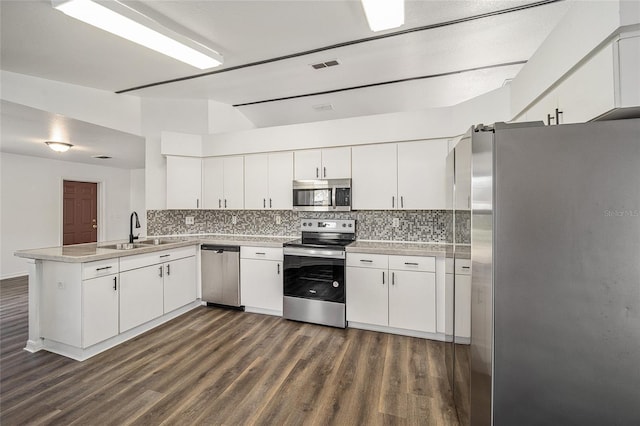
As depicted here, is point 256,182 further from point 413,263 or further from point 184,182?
point 413,263

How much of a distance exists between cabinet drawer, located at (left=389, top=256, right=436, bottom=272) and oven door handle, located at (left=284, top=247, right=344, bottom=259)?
578 millimetres

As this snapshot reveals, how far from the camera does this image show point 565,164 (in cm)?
109

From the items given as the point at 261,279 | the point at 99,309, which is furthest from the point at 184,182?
the point at 99,309

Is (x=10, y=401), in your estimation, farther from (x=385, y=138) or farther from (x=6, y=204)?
(x=6, y=204)

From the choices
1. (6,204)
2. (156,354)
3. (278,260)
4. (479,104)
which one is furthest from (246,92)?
(6,204)

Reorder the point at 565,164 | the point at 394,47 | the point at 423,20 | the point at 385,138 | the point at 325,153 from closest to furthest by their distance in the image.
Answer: the point at 565,164
the point at 423,20
the point at 394,47
the point at 385,138
the point at 325,153

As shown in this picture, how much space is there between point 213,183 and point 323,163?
68.5 inches

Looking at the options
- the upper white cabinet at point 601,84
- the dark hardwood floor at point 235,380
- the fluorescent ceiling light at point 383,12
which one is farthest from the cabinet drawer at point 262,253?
the upper white cabinet at point 601,84

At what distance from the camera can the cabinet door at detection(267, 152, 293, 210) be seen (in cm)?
377

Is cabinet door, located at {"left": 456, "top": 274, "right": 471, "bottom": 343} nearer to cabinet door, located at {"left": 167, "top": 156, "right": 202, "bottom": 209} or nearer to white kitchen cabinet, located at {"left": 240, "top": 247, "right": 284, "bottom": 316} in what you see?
white kitchen cabinet, located at {"left": 240, "top": 247, "right": 284, "bottom": 316}

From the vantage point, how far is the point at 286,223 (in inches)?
161

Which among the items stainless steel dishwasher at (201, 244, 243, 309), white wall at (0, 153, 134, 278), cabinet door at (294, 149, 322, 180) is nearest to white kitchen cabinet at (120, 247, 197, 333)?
stainless steel dishwasher at (201, 244, 243, 309)

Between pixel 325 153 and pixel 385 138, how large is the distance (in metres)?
0.78

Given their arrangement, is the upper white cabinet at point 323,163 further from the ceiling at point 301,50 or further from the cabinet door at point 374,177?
the ceiling at point 301,50
